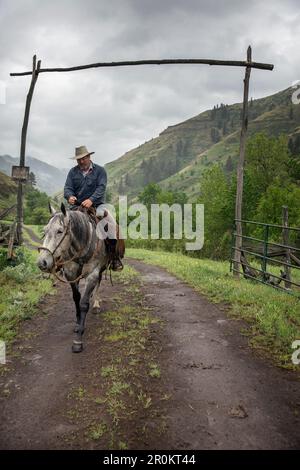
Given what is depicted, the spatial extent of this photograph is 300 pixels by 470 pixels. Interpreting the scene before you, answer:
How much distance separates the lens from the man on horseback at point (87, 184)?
25.6ft

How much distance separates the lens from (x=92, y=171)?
793 cm

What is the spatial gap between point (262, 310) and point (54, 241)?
5.24 meters

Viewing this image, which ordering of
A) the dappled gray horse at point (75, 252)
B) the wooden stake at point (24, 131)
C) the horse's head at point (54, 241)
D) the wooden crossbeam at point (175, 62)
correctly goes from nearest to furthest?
the horse's head at point (54, 241), the dappled gray horse at point (75, 252), the wooden crossbeam at point (175, 62), the wooden stake at point (24, 131)

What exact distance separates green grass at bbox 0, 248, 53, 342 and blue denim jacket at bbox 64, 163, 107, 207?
3.20 m

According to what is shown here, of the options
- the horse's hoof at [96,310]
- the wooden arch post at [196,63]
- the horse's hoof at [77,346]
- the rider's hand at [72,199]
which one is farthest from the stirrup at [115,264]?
the wooden arch post at [196,63]

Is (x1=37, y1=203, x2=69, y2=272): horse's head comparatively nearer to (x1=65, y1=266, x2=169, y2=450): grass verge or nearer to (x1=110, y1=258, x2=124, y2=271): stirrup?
(x1=65, y1=266, x2=169, y2=450): grass verge

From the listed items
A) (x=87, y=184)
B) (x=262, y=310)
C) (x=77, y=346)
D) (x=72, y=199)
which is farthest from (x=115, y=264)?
(x=262, y=310)

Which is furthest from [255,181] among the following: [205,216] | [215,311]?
[215,311]

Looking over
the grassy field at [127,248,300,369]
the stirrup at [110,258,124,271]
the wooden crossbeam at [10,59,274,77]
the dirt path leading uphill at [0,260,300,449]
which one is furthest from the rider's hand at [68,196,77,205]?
the wooden crossbeam at [10,59,274,77]

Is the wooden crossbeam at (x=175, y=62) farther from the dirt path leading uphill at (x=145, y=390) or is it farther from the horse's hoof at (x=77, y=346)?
the horse's hoof at (x=77, y=346)

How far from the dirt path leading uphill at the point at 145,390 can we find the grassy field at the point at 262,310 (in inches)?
15.7

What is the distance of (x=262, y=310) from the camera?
8.04 meters

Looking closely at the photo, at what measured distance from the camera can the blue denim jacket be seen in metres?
7.84
